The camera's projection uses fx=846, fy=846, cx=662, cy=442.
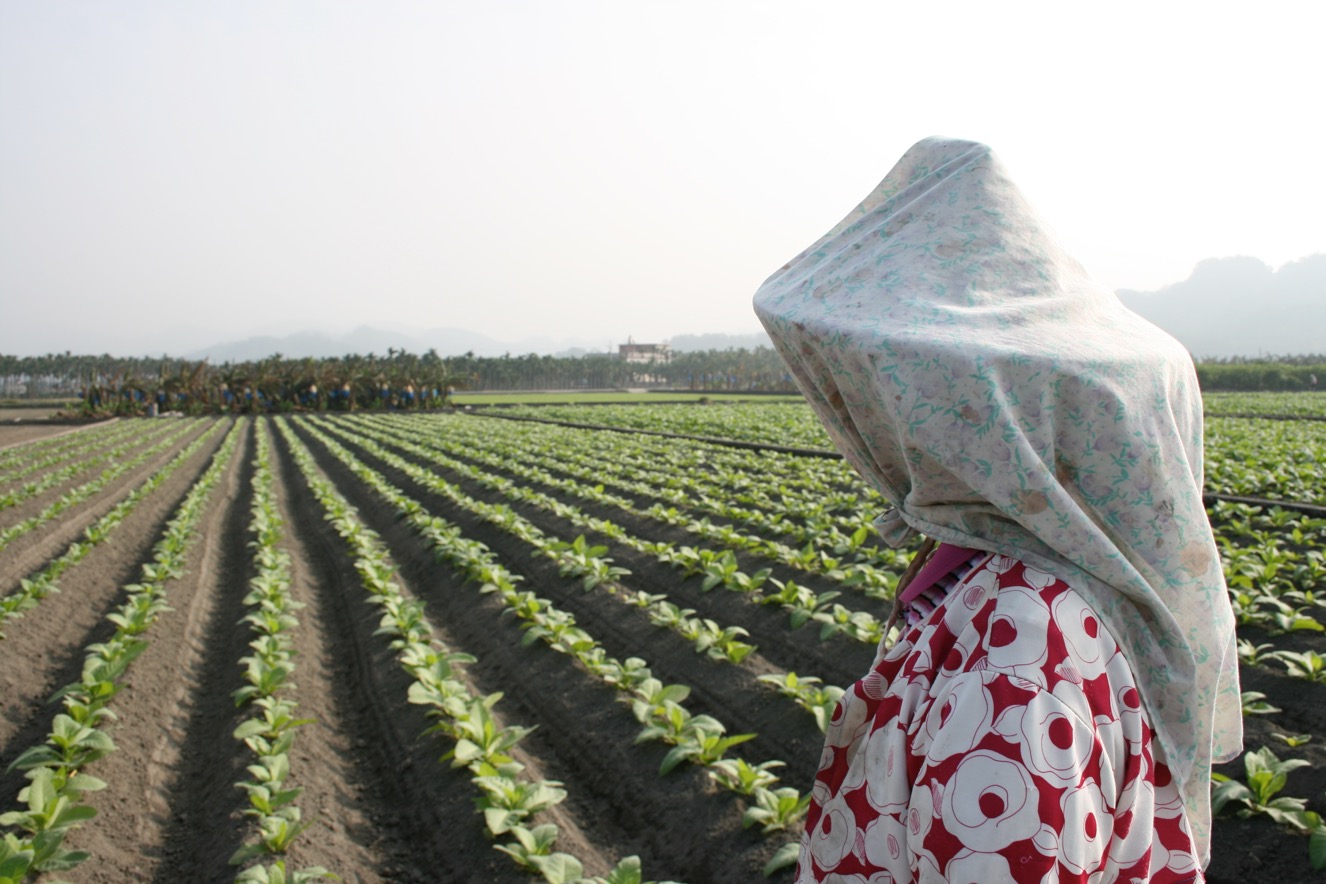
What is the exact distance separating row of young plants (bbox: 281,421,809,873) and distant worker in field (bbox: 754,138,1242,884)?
223 cm

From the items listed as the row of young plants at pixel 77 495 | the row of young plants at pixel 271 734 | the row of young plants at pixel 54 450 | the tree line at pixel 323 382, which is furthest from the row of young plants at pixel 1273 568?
the row of young plants at pixel 54 450

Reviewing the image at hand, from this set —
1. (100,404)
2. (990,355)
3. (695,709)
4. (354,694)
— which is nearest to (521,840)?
(695,709)

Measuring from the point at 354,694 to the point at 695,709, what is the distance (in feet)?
7.23

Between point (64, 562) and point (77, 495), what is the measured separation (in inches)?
213

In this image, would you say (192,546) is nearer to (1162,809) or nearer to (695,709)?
(695,709)

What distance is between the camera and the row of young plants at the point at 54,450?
52.6 ft

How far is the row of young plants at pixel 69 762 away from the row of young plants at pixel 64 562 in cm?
69

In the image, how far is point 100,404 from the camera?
122 ft

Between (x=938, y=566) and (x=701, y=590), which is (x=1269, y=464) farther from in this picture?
(x=938, y=566)

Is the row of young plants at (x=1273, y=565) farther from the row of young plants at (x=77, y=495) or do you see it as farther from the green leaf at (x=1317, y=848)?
the row of young plants at (x=77, y=495)

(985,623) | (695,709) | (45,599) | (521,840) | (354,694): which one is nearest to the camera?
(985,623)

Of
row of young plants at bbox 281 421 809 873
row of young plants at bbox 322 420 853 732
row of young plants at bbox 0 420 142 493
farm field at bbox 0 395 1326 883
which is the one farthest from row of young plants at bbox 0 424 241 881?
row of young plants at bbox 0 420 142 493

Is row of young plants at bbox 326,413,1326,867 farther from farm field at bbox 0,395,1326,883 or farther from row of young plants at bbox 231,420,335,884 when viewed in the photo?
row of young plants at bbox 231,420,335,884

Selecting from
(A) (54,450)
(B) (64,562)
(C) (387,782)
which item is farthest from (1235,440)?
(A) (54,450)
